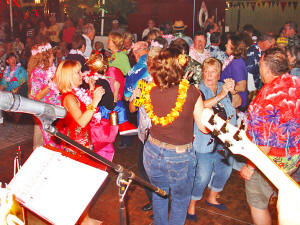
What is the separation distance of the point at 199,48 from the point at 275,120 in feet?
9.41

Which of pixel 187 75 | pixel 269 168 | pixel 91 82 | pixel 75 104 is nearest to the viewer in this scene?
pixel 269 168

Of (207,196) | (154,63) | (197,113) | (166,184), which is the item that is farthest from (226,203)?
(154,63)

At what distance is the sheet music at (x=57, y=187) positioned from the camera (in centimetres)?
155

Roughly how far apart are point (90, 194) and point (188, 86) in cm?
111

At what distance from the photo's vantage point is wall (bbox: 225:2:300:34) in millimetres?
18169

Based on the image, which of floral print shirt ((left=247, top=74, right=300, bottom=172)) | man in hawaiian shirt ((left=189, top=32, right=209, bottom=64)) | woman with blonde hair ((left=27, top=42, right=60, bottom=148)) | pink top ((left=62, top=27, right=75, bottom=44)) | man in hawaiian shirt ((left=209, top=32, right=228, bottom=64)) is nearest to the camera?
floral print shirt ((left=247, top=74, right=300, bottom=172))

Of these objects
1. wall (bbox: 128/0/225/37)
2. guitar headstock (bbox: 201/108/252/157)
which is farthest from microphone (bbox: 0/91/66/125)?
wall (bbox: 128/0/225/37)

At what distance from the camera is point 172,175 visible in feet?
7.78

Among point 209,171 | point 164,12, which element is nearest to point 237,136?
point 209,171

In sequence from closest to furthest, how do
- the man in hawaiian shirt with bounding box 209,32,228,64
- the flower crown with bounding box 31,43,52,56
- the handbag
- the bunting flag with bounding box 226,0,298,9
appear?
the handbag < the flower crown with bounding box 31,43,52,56 < the man in hawaiian shirt with bounding box 209,32,228,64 < the bunting flag with bounding box 226,0,298,9

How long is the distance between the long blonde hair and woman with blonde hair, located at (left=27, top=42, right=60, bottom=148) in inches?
25.4

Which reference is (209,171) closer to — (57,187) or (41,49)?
(57,187)

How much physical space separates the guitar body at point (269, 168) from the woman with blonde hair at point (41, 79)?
2221 mm

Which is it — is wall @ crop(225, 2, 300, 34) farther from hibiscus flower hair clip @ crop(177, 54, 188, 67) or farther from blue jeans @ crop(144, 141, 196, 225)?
blue jeans @ crop(144, 141, 196, 225)
